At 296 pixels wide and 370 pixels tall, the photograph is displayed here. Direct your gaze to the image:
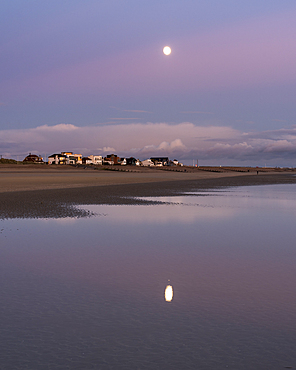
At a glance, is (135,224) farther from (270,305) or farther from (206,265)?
(270,305)

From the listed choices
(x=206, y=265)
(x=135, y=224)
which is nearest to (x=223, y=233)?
(x=135, y=224)

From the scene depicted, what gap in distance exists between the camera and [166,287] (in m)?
8.53

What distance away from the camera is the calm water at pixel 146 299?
5371mm

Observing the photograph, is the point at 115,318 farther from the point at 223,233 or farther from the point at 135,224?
the point at 135,224

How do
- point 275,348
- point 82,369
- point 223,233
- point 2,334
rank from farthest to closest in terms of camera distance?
point 223,233 → point 2,334 → point 275,348 → point 82,369

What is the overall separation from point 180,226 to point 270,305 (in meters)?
9.79

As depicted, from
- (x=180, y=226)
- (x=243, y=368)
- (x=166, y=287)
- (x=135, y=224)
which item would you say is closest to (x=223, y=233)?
(x=180, y=226)

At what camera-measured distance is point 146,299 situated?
771 cm

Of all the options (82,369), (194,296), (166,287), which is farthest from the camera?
(166,287)

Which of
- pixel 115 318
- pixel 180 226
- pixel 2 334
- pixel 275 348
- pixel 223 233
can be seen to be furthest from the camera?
pixel 180 226

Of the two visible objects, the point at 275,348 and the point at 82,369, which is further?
the point at 275,348

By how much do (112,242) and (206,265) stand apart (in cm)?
391

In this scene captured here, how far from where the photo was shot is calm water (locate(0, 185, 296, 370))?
17.6ft

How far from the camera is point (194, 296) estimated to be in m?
7.91
